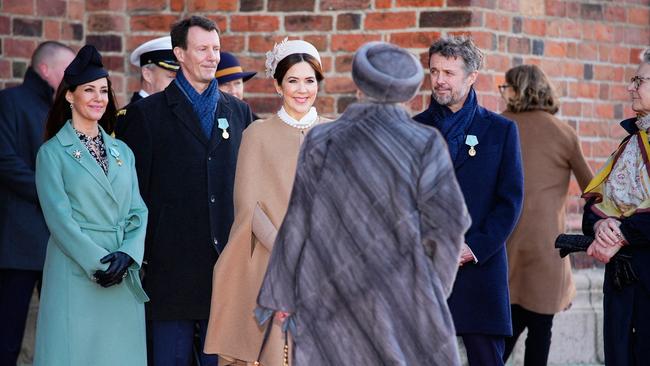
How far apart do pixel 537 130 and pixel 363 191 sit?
126 inches

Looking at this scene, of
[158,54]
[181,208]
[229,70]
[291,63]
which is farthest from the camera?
[229,70]

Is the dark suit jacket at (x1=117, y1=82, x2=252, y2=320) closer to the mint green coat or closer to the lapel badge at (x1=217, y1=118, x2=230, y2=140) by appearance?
the lapel badge at (x1=217, y1=118, x2=230, y2=140)

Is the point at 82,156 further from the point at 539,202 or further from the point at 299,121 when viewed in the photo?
the point at 539,202

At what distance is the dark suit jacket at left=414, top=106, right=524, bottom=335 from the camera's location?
18.9 feet

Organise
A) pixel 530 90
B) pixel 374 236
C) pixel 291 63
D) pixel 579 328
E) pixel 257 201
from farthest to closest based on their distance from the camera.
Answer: pixel 579 328
pixel 530 90
pixel 291 63
pixel 257 201
pixel 374 236

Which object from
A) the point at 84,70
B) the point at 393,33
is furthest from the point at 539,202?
the point at 84,70

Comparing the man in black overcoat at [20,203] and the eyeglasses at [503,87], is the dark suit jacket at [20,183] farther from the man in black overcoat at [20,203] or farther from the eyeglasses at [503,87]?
the eyeglasses at [503,87]

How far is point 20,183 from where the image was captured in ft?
23.4

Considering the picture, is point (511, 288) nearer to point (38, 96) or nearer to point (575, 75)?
point (575, 75)

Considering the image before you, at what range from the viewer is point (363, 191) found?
452 centimetres

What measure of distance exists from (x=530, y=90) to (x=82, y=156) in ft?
9.29

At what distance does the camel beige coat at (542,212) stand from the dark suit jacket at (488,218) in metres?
1.65

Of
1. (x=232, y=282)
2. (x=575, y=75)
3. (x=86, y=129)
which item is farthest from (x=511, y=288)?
(x=86, y=129)

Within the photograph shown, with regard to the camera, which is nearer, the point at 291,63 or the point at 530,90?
the point at 291,63
